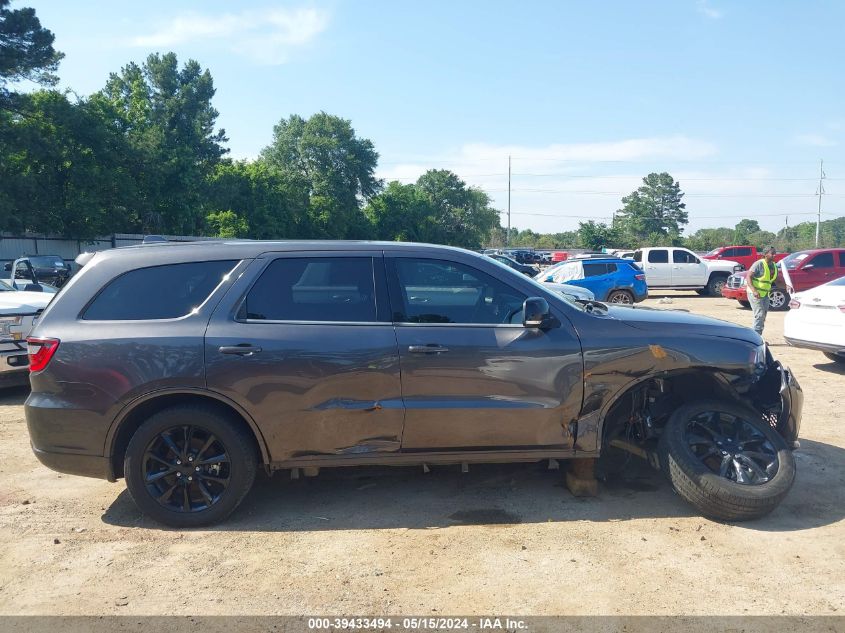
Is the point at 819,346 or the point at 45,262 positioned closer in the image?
the point at 819,346

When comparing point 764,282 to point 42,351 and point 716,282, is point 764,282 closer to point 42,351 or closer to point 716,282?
point 42,351

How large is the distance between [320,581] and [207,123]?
5413 centimetres

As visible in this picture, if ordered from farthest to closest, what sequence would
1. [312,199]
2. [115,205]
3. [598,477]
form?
[312,199]
[115,205]
[598,477]

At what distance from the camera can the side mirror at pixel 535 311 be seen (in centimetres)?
411

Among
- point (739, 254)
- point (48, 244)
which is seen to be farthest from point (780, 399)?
point (48, 244)

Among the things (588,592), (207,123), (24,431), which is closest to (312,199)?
(207,123)

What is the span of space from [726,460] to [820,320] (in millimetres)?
5739

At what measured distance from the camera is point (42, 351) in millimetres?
4094

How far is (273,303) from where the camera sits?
4258 millimetres

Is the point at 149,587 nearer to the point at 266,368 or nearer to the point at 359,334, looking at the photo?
the point at 266,368

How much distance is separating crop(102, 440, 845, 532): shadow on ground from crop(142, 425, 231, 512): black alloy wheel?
9.9 inches

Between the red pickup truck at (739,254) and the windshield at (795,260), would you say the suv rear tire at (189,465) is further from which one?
the red pickup truck at (739,254)

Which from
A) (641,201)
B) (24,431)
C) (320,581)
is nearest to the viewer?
(320,581)

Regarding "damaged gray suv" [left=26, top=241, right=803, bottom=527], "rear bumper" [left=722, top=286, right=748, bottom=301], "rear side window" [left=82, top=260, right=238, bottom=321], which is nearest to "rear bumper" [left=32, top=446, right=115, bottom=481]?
"damaged gray suv" [left=26, top=241, right=803, bottom=527]
